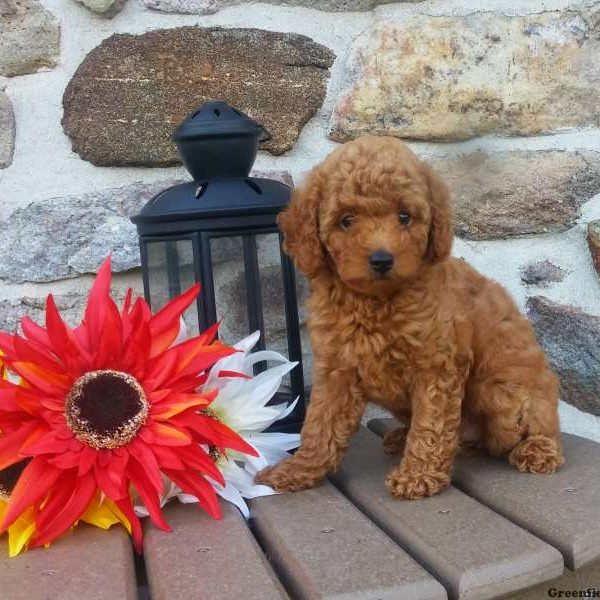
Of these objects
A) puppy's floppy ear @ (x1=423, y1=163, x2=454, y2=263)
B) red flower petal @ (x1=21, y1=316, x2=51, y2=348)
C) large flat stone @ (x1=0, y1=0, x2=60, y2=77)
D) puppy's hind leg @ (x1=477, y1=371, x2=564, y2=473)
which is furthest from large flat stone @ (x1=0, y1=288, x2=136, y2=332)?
puppy's hind leg @ (x1=477, y1=371, x2=564, y2=473)

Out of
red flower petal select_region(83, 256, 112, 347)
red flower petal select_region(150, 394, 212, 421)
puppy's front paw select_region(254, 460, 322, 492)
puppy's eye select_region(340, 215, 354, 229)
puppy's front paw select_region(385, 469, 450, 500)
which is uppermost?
puppy's eye select_region(340, 215, 354, 229)

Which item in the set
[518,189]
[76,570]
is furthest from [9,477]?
[518,189]

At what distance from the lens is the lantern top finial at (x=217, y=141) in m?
1.74

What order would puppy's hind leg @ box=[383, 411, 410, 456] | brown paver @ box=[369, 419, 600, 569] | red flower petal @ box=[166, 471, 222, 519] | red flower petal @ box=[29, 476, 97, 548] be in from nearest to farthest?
brown paver @ box=[369, 419, 600, 569] < red flower petal @ box=[29, 476, 97, 548] < red flower petal @ box=[166, 471, 222, 519] < puppy's hind leg @ box=[383, 411, 410, 456]

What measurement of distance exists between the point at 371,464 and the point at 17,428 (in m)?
0.80

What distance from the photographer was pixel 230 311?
6.24ft

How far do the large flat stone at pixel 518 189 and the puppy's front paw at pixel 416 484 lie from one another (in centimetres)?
75

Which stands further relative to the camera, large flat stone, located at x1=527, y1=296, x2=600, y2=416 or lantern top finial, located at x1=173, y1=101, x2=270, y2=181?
large flat stone, located at x1=527, y1=296, x2=600, y2=416

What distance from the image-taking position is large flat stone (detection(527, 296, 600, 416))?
6.61 ft

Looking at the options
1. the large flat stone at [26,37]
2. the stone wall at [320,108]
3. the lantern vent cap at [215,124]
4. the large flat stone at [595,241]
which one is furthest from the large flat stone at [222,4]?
the large flat stone at [595,241]

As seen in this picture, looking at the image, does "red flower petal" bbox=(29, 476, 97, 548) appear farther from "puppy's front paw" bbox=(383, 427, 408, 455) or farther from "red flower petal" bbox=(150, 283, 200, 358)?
"puppy's front paw" bbox=(383, 427, 408, 455)

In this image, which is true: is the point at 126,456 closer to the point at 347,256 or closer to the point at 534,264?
the point at 347,256

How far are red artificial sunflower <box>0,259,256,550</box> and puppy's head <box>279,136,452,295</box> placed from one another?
277mm

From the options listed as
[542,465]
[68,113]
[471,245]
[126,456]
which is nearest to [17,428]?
[126,456]
